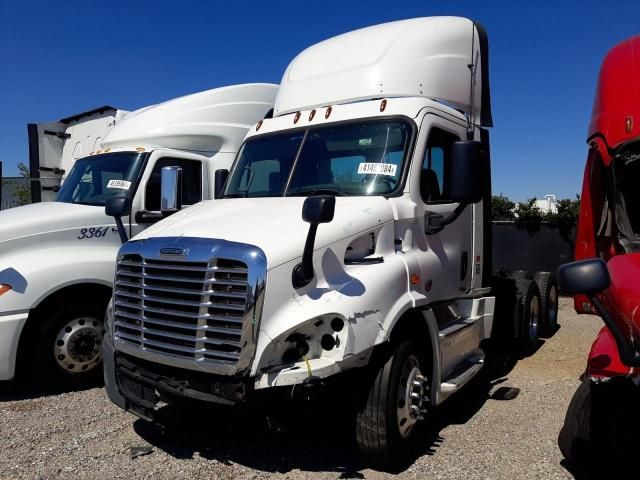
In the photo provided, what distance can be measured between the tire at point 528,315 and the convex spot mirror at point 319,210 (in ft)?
14.7

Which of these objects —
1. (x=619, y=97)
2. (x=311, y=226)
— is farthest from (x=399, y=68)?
(x=311, y=226)

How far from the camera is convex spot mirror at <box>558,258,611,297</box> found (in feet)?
7.78

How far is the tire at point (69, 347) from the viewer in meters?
5.38

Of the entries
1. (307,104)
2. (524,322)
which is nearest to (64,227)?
(307,104)

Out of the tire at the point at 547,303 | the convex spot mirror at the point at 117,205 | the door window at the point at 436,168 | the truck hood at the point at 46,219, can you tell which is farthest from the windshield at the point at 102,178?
the tire at the point at 547,303

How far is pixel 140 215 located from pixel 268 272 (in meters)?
3.49

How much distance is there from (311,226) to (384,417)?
4.51ft

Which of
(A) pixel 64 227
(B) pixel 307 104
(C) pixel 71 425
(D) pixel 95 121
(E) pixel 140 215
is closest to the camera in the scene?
(C) pixel 71 425

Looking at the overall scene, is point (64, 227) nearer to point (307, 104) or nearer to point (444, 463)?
point (307, 104)

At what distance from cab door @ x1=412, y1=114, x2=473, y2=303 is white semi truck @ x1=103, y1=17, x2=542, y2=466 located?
2cm

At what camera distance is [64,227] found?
568cm

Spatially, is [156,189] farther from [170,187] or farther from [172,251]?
[172,251]

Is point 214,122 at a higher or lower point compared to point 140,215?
higher

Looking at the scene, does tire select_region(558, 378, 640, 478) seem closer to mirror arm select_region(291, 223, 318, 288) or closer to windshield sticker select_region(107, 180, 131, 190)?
mirror arm select_region(291, 223, 318, 288)
